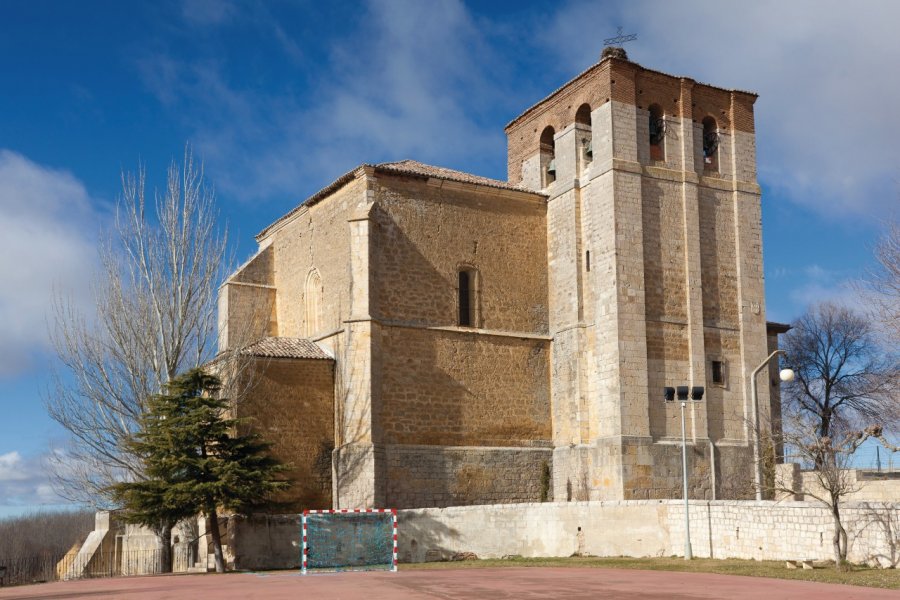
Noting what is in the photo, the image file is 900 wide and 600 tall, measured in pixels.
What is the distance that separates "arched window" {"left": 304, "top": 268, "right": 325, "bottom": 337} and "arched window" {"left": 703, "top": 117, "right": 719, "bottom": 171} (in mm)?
11673

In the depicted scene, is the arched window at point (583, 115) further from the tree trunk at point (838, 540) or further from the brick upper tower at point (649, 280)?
the tree trunk at point (838, 540)

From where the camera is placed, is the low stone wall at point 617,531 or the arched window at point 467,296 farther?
the arched window at point 467,296

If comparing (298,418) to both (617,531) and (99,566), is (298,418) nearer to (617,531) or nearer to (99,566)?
(99,566)

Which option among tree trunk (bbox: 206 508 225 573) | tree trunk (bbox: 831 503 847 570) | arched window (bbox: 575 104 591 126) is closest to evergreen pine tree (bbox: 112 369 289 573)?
tree trunk (bbox: 206 508 225 573)

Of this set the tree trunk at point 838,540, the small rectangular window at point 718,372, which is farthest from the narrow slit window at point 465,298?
the tree trunk at point 838,540

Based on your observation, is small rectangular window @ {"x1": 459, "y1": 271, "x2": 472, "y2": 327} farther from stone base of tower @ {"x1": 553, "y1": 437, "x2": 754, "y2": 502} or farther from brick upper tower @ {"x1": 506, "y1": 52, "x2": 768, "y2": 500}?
stone base of tower @ {"x1": 553, "y1": 437, "x2": 754, "y2": 502}

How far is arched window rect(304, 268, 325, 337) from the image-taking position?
2852cm

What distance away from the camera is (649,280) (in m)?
26.8

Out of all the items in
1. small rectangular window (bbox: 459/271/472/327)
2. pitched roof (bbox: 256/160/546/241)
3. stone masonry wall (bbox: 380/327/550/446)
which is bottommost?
stone masonry wall (bbox: 380/327/550/446)

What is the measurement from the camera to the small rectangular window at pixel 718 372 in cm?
2739

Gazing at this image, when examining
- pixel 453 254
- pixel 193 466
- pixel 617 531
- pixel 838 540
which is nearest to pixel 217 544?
pixel 193 466

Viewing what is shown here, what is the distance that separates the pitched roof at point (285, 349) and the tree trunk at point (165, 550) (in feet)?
15.3

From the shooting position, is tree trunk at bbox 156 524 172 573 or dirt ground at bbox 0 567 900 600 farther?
tree trunk at bbox 156 524 172 573

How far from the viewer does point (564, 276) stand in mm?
27984
